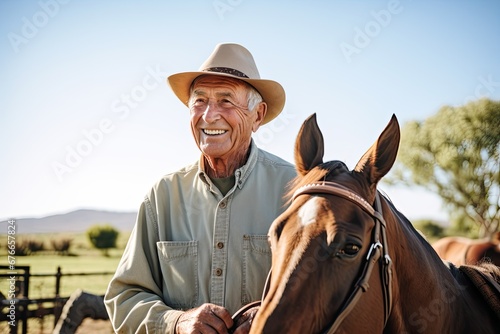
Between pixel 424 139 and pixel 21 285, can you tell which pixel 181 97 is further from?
pixel 424 139

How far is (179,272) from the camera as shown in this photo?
268 cm

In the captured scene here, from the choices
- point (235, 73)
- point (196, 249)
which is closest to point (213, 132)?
point (235, 73)

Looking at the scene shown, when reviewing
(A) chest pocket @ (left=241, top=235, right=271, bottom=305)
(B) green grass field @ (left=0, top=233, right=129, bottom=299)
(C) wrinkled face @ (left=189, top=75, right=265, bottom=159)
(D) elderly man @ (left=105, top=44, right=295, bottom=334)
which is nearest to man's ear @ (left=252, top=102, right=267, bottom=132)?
(D) elderly man @ (left=105, top=44, right=295, bottom=334)

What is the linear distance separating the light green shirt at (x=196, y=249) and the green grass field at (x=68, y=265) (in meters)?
7.76

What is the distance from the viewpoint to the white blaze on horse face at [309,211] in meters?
1.74

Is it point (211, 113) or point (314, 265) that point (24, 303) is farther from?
point (314, 265)

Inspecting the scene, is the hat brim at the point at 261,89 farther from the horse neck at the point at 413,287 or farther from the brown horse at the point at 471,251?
the brown horse at the point at 471,251

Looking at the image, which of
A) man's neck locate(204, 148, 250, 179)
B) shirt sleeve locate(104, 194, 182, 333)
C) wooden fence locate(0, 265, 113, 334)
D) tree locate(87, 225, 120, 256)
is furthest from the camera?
tree locate(87, 225, 120, 256)

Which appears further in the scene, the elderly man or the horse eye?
the elderly man

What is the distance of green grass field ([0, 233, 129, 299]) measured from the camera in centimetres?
1112

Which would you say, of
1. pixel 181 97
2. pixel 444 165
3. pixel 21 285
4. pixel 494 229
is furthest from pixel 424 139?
pixel 181 97

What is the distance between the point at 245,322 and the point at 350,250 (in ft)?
2.44

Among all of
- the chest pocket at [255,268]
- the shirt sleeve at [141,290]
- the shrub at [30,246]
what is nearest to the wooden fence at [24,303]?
the shrub at [30,246]

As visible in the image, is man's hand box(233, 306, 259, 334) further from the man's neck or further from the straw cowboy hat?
the straw cowboy hat
